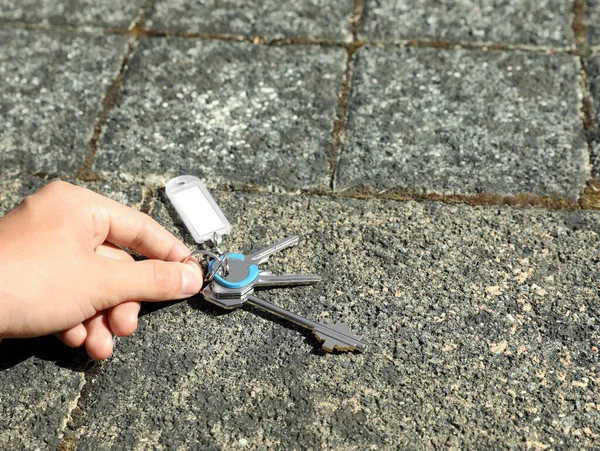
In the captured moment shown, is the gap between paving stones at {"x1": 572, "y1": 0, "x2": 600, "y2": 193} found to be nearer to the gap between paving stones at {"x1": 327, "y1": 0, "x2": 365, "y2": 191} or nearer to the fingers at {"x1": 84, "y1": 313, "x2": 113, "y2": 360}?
the gap between paving stones at {"x1": 327, "y1": 0, "x2": 365, "y2": 191}

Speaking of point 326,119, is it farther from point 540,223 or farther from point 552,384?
point 552,384

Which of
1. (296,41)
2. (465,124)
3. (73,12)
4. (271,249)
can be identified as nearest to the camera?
(271,249)

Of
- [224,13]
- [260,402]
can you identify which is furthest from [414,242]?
[224,13]

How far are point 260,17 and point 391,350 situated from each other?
1.46 m

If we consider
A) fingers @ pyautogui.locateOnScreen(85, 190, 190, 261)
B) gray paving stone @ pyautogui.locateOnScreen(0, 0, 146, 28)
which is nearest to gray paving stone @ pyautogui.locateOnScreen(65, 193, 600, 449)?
fingers @ pyautogui.locateOnScreen(85, 190, 190, 261)

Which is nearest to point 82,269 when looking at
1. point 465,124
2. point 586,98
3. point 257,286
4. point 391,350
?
point 257,286

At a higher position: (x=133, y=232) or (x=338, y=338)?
(x=133, y=232)

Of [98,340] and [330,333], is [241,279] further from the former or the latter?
[98,340]

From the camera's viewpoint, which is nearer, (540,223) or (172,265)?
(172,265)

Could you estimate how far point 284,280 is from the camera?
70.4 inches

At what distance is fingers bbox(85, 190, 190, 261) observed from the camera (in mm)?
1741

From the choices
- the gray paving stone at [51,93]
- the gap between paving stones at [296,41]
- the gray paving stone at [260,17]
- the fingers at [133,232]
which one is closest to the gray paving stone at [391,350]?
the fingers at [133,232]

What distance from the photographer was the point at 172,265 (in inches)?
67.3

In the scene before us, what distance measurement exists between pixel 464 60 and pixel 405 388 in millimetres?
1270
